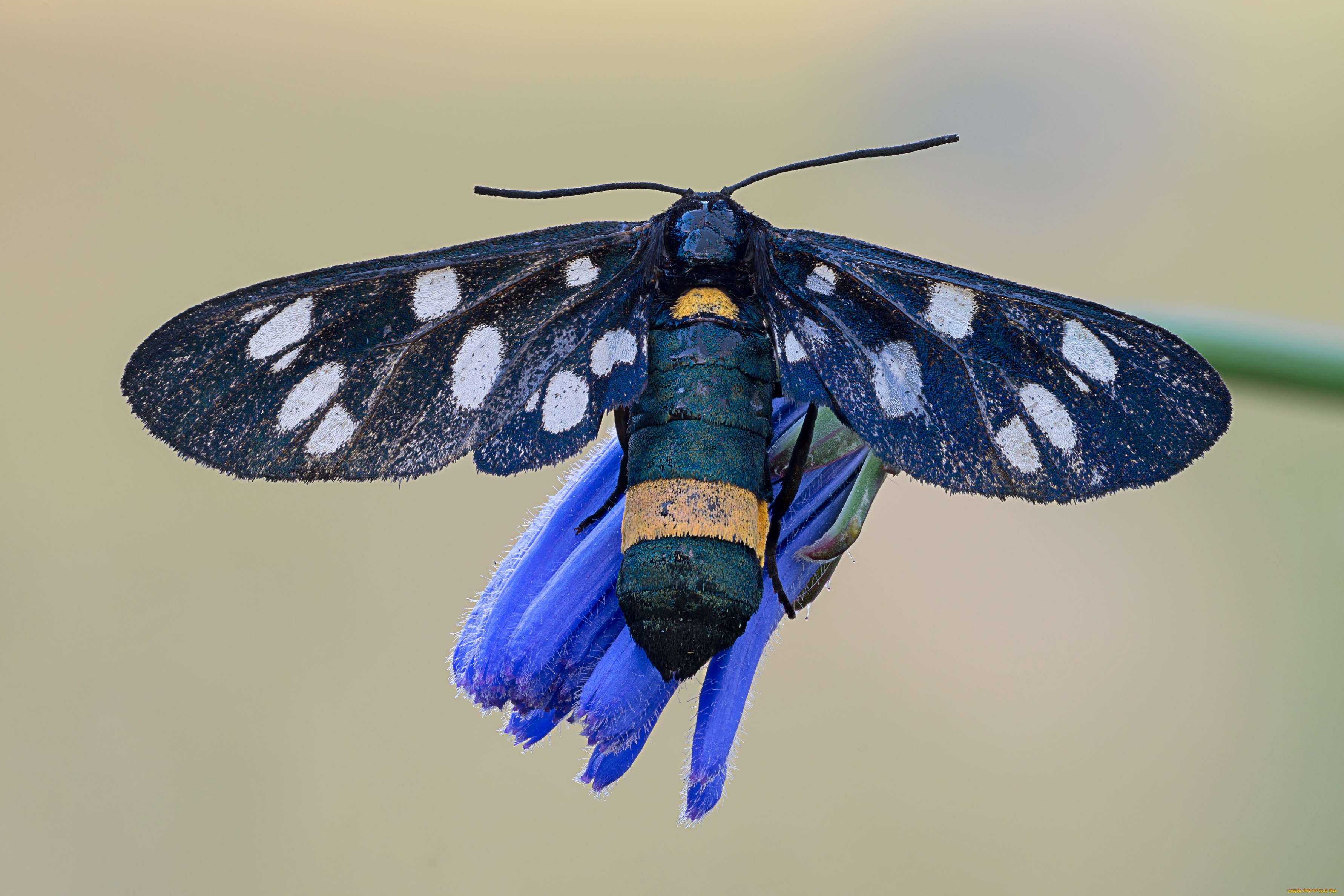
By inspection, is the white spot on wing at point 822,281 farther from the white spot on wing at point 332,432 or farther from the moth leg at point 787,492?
the white spot on wing at point 332,432

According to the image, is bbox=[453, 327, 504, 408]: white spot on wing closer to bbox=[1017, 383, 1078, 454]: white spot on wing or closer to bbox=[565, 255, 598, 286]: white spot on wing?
bbox=[565, 255, 598, 286]: white spot on wing

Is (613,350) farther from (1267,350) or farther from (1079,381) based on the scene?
(1267,350)

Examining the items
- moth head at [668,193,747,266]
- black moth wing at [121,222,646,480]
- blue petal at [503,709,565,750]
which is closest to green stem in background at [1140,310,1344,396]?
moth head at [668,193,747,266]

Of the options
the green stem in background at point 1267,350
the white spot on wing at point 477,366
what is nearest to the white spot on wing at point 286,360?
the white spot on wing at point 477,366

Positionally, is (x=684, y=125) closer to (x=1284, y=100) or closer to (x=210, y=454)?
(x=1284, y=100)

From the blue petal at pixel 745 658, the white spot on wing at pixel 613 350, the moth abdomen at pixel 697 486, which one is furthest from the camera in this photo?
the blue petal at pixel 745 658

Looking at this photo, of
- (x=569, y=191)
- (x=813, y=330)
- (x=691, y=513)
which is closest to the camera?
(x=691, y=513)

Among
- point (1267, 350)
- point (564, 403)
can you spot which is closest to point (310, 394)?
point (564, 403)
